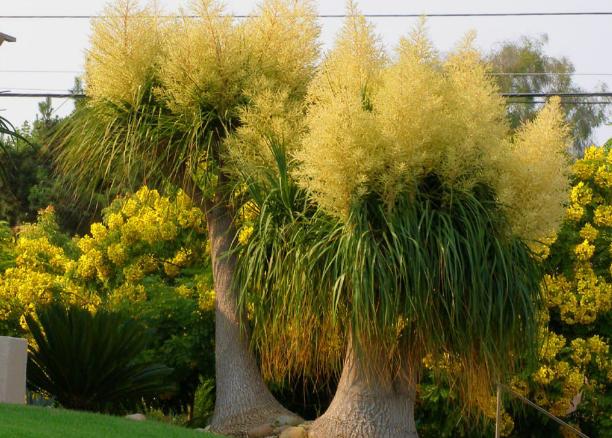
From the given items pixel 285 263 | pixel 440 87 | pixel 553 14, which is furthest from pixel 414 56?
pixel 553 14

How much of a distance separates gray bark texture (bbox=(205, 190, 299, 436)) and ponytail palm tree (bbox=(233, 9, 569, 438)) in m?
1.49

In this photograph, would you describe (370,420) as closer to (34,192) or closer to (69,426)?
(69,426)

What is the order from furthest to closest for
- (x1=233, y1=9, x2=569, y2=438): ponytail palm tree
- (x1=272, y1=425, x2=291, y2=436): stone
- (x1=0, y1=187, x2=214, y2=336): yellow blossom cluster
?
(x1=0, y1=187, x2=214, y2=336): yellow blossom cluster
(x1=272, y1=425, x2=291, y2=436): stone
(x1=233, y1=9, x2=569, y2=438): ponytail palm tree

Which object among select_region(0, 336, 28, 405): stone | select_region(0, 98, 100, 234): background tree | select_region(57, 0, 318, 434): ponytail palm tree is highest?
select_region(0, 98, 100, 234): background tree

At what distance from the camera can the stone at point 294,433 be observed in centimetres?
1187

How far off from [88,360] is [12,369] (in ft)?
3.66

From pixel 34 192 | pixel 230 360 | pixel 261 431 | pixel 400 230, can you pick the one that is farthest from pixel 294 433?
pixel 34 192

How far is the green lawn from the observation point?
28.9ft

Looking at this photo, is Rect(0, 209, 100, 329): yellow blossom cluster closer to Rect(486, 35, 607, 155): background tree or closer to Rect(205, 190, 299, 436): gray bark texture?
Rect(205, 190, 299, 436): gray bark texture

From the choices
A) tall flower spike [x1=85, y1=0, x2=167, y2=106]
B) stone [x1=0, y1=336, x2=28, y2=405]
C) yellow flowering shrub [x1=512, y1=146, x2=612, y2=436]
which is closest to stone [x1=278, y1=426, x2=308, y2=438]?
stone [x1=0, y1=336, x2=28, y2=405]

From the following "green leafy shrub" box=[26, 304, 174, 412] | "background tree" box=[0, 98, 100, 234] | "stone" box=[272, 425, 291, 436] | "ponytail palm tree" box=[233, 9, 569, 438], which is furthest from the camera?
"background tree" box=[0, 98, 100, 234]

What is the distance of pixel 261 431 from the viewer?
487 inches

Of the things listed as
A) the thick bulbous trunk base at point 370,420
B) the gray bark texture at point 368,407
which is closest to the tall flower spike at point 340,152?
the gray bark texture at point 368,407

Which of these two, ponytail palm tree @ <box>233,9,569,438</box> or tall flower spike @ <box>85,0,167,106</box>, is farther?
tall flower spike @ <box>85,0,167,106</box>
